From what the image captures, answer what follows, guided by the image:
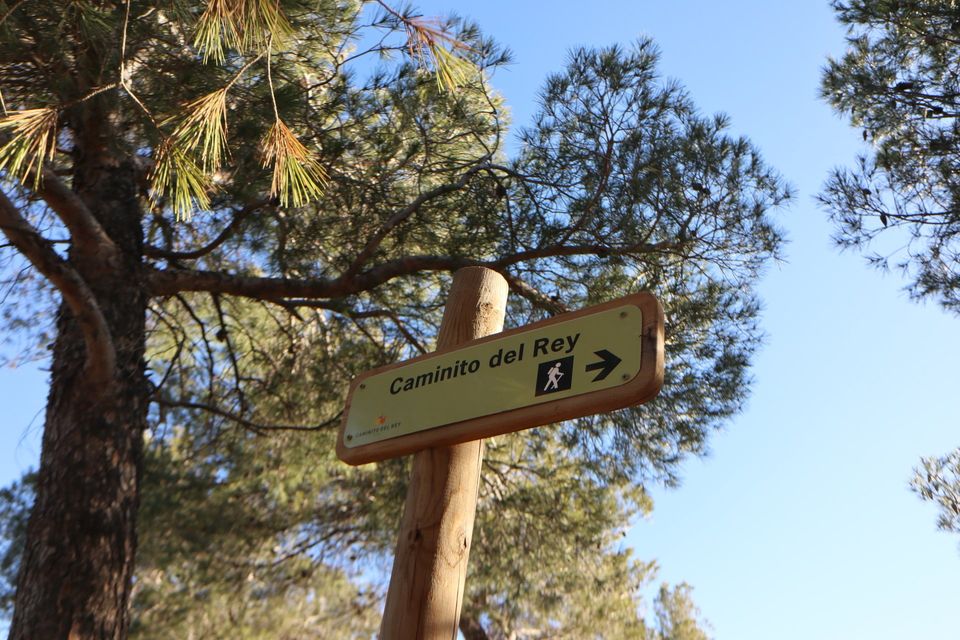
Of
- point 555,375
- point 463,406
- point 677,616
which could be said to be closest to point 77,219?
point 463,406

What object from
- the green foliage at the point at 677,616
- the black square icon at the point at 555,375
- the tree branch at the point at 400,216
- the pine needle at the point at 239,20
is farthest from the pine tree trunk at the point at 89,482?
the green foliage at the point at 677,616

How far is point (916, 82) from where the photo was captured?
4.61 meters

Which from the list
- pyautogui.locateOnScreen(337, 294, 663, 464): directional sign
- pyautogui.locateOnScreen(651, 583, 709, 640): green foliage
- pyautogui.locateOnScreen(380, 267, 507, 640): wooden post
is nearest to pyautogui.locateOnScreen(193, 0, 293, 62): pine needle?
pyautogui.locateOnScreen(337, 294, 663, 464): directional sign

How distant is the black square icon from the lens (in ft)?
4.84

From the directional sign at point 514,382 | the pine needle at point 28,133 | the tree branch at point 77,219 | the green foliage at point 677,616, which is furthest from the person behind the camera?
the green foliage at point 677,616

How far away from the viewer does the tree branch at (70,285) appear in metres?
2.99

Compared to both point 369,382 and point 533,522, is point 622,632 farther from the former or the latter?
point 369,382

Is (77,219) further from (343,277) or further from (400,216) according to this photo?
(400,216)

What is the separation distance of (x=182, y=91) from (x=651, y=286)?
2.13m

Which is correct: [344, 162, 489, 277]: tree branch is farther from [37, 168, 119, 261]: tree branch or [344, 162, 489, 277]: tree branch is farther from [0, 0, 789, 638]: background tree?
[37, 168, 119, 261]: tree branch

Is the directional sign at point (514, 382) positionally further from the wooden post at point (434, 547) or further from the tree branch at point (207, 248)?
the tree branch at point (207, 248)

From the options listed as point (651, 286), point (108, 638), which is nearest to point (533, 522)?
point (651, 286)

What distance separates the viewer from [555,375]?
1.49 metres

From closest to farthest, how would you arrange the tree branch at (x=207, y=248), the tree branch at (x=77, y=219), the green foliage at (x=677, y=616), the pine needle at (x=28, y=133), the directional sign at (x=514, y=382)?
the directional sign at (x=514, y=382) → the pine needle at (x=28, y=133) → the tree branch at (x=77, y=219) → the tree branch at (x=207, y=248) → the green foliage at (x=677, y=616)
